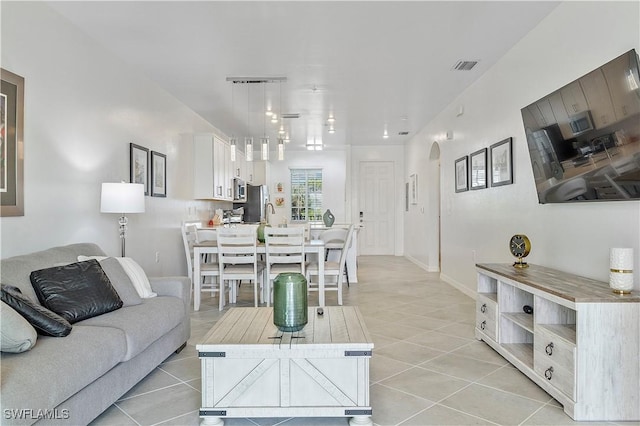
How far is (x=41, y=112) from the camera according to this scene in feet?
9.25

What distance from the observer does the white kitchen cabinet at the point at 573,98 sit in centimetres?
252

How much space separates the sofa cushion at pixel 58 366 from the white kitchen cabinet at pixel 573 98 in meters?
3.01

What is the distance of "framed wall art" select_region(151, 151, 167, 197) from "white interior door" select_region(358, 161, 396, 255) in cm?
547

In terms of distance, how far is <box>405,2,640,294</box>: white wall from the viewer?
242cm

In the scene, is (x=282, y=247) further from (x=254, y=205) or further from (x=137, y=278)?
(x=254, y=205)

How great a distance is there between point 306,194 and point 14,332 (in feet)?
26.7

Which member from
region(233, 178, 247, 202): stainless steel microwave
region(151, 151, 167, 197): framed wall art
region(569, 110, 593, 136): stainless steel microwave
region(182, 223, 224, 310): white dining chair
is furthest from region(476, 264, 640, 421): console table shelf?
region(233, 178, 247, 202): stainless steel microwave

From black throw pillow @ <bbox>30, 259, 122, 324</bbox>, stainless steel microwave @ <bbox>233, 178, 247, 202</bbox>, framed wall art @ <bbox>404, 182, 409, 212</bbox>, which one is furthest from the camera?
framed wall art @ <bbox>404, 182, 409, 212</bbox>

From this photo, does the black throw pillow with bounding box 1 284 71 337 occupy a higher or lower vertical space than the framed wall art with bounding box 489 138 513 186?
lower

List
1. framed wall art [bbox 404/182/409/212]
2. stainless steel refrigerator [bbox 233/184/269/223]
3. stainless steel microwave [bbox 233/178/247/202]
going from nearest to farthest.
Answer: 1. stainless steel microwave [bbox 233/178/247/202]
2. stainless steel refrigerator [bbox 233/184/269/223]
3. framed wall art [bbox 404/182/409/212]

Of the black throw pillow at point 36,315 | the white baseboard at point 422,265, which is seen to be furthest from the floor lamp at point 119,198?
the white baseboard at point 422,265

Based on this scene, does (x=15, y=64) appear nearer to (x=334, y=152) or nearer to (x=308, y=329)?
(x=308, y=329)
